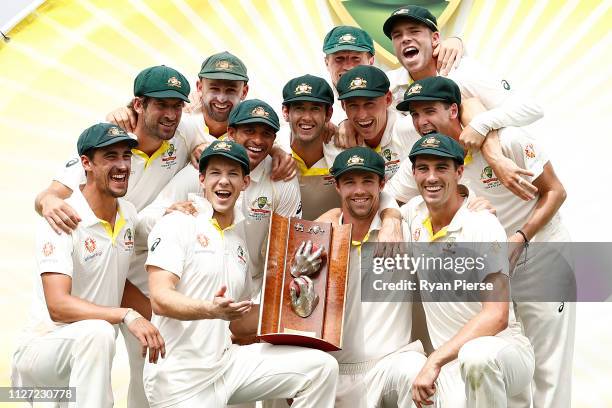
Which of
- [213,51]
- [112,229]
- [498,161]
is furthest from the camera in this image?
[213,51]

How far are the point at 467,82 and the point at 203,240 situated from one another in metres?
1.92

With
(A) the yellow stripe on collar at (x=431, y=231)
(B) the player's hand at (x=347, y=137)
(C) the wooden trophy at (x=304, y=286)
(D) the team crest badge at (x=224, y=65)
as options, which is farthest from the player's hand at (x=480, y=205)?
A: (D) the team crest badge at (x=224, y=65)

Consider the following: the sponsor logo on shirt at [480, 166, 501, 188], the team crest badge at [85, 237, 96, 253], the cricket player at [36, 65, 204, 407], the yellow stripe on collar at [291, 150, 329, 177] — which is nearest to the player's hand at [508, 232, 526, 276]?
the sponsor logo on shirt at [480, 166, 501, 188]

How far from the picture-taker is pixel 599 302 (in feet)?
27.1

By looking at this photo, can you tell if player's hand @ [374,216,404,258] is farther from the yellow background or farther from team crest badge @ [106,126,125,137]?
the yellow background

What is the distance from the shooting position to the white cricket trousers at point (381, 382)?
6.53 meters

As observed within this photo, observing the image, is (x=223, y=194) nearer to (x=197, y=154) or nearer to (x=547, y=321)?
(x=197, y=154)

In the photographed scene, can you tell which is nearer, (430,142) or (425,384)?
(425,384)

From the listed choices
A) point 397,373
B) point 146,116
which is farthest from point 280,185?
point 397,373

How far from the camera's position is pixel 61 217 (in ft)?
21.9

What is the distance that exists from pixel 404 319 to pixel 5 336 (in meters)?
3.12

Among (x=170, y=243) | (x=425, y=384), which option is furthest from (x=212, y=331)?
(x=425, y=384)

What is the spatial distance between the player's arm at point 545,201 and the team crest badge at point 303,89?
1.40m

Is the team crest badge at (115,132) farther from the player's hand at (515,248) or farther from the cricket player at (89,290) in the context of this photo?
the player's hand at (515,248)
